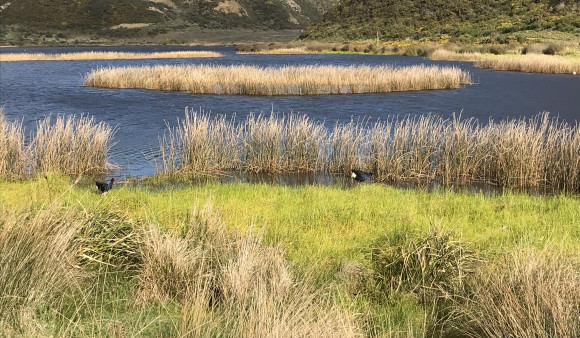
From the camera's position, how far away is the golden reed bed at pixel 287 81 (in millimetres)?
31312

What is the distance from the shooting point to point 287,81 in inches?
1251

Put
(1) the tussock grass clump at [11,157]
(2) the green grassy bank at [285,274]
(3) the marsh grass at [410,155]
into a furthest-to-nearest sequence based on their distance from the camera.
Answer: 1. (3) the marsh grass at [410,155]
2. (1) the tussock grass clump at [11,157]
3. (2) the green grassy bank at [285,274]

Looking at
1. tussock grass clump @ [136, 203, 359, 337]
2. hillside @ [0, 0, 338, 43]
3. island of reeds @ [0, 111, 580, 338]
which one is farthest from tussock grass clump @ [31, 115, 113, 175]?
hillside @ [0, 0, 338, 43]

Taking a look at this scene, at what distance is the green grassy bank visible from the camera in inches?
198

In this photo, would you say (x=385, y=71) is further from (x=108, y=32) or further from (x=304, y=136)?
(x=108, y=32)

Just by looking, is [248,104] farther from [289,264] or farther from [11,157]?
[289,264]

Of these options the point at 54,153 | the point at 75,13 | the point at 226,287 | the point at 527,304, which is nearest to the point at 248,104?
the point at 54,153

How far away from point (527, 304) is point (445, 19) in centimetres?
7888

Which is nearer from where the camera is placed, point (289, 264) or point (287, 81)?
point (289, 264)

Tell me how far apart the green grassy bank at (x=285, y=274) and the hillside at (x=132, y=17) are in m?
111

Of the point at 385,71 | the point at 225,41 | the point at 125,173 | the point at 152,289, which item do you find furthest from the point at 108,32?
the point at 152,289

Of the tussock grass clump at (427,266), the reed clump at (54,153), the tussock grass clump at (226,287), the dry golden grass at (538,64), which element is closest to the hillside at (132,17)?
the dry golden grass at (538,64)

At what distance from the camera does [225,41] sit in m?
116

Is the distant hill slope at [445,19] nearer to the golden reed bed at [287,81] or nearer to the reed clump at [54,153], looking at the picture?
the golden reed bed at [287,81]
